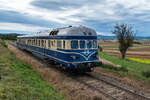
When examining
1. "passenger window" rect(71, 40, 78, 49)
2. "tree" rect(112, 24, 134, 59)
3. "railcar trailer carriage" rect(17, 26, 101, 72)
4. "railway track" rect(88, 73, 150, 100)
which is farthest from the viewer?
"tree" rect(112, 24, 134, 59)

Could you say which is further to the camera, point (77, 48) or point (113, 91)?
point (77, 48)

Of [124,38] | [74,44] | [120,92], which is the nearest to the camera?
[120,92]

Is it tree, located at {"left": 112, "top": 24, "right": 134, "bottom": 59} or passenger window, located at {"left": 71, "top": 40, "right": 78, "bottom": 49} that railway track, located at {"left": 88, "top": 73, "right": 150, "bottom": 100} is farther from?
tree, located at {"left": 112, "top": 24, "right": 134, "bottom": 59}

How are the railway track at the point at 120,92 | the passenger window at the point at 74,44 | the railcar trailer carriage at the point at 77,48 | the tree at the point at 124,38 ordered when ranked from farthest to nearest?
the tree at the point at 124,38
the passenger window at the point at 74,44
the railcar trailer carriage at the point at 77,48
the railway track at the point at 120,92

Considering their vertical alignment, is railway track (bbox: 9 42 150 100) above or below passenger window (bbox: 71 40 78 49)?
below

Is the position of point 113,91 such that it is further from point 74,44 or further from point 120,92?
point 74,44

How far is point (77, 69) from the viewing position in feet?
36.4

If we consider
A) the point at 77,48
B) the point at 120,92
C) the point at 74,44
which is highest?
the point at 74,44

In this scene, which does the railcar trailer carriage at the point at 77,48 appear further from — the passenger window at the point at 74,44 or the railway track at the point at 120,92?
the railway track at the point at 120,92

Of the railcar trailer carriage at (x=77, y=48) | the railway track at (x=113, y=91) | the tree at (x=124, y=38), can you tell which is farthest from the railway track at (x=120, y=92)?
the tree at (x=124, y=38)

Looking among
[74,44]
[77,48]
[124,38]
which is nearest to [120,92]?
[77,48]

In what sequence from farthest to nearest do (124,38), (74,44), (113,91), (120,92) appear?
(124,38) < (74,44) < (113,91) < (120,92)

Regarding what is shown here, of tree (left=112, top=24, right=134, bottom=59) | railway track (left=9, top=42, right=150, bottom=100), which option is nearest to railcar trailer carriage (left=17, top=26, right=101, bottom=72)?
railway track (left=9, top=42, right=150, bottom=100)

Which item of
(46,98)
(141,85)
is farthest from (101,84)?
(46,98)
